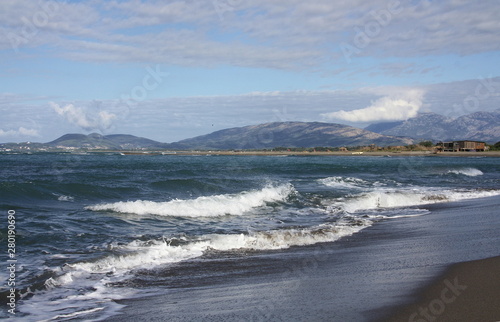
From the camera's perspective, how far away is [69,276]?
8773mm

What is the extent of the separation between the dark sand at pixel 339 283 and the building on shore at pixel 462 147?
137747 mm

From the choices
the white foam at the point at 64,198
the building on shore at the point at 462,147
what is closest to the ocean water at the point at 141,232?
the white foam at the point at 64,198

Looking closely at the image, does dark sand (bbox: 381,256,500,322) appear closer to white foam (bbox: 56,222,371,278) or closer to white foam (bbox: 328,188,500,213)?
white foam (bbox: 56,222,371,278)

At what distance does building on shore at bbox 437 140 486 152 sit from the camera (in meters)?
138

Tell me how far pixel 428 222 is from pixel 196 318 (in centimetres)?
1164

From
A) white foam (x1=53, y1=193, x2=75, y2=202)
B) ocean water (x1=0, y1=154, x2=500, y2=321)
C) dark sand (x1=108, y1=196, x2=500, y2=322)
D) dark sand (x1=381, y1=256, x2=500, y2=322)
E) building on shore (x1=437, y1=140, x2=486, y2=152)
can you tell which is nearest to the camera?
dark sand (x1=381, y1=256, x2=500, y2=322)

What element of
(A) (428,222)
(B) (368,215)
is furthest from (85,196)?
(A) (428,222)

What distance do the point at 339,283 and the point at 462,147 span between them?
144637 mm

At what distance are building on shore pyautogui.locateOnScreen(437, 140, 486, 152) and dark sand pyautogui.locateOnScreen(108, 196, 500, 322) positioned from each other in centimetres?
13775

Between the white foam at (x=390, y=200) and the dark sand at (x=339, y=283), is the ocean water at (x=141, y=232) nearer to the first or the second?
the white foam at (x=390, y=200)

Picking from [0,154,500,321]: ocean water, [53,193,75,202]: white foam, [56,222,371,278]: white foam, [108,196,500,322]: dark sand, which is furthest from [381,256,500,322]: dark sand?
[53,193,75,202]: white foam

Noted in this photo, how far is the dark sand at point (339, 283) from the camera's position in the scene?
649 centimetres

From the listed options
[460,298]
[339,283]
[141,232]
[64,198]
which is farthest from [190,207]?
[460,298]

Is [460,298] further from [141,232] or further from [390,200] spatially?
A: [390,200]
